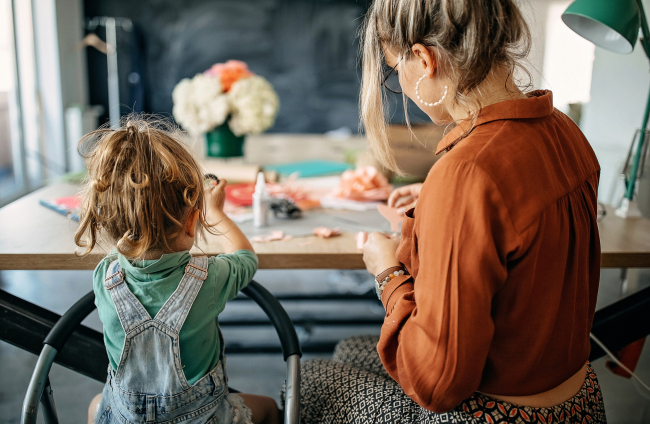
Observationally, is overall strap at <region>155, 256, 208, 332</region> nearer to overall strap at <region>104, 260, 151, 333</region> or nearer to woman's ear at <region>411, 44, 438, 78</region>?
overall strap at <region>104, 260, 151, 333</region>

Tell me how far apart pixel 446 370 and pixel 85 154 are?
2.48 ft

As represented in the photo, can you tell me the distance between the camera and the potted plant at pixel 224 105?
7.16ft

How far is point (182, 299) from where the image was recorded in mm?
970

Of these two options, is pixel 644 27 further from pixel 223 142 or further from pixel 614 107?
pixel 223 142

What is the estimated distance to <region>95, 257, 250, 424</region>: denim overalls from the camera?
963mm

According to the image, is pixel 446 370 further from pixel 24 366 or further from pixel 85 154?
pixel 24 366

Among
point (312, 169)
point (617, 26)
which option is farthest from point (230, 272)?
point (312, 169)

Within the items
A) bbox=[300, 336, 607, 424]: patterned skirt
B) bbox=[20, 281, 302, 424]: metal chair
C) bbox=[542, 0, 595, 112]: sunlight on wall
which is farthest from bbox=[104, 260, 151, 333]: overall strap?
bbox=[542, 0, 595, 112]: sunlight on wall

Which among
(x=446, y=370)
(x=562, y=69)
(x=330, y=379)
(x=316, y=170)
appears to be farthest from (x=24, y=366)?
(x=562, y=69)

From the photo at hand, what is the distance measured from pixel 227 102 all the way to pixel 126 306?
1385 mm

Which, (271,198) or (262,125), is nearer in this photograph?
(271,198)

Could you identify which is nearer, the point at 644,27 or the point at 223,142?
the point at 644,27

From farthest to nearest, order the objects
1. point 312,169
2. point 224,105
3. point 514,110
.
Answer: point 312,169 < point 224,105 < point 514,110

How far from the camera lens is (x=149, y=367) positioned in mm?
988
